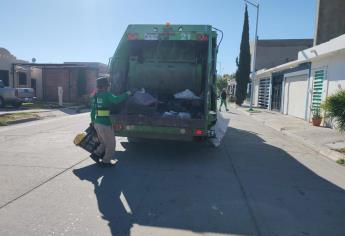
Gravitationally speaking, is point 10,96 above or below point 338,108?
below

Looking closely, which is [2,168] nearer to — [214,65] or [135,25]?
[135,25]

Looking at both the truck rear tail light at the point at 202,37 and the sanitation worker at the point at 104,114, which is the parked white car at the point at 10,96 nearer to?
the sanitation worker at the point at 104,114

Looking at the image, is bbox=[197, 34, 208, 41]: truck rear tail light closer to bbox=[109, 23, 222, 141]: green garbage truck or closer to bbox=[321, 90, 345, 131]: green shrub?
bbox=[109, 23, 222, 141]: green garbage truck

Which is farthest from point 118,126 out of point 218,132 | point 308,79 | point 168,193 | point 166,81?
point 308,79

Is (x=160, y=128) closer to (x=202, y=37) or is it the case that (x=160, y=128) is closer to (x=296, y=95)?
(x=202, y=37)

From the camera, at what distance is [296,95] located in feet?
69.2

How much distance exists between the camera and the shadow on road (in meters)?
4.08

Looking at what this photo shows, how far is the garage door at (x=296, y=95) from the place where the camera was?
19.6 metres

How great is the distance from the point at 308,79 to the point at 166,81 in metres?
12.5

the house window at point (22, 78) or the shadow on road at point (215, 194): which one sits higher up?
the house window at point (22, 78)

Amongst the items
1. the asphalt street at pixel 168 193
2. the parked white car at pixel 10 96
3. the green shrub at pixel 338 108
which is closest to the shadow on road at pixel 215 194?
the asphalt street at pixel 168 193

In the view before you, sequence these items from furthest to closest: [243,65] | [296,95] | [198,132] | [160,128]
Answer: [243,65] < [296,95] < [160,128] < [198,132]

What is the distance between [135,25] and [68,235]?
562 centimetres

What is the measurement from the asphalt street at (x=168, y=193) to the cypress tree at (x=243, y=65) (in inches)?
1036
